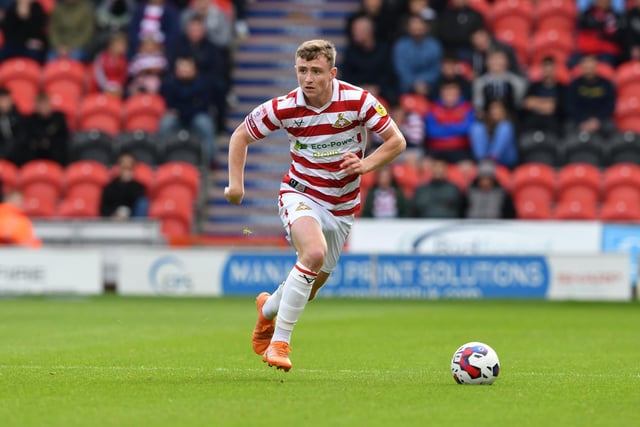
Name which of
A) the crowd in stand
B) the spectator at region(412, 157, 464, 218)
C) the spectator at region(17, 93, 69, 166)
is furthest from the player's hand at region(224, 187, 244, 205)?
the spectator at region(17, 93, 69, 166)

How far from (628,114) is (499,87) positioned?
2.30 metres

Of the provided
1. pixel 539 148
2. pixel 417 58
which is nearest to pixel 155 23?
pixel 417 58

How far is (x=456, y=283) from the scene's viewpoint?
19.4m

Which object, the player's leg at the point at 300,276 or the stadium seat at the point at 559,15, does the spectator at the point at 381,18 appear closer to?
the stadium seat at the point at 559,15

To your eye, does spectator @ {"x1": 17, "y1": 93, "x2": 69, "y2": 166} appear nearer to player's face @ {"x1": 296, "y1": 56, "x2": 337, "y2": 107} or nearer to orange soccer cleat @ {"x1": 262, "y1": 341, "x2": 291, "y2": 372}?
player's face @ {"x1": 296, "y1": 56, "x2": 337, "y2": 107}

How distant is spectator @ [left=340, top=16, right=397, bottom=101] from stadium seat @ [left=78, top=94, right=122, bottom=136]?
4.21 meters

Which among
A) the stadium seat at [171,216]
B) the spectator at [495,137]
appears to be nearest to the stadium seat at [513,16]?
the spectator at [495,137]

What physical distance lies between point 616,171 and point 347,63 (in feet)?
17.3

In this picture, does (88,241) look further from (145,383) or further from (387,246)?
(145,383)

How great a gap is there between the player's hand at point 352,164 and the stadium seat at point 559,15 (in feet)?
51.3

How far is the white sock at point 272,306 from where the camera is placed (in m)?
9.50

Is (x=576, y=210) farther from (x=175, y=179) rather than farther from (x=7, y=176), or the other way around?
(x=7, y=176)

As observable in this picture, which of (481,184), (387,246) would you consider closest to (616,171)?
(481,184)

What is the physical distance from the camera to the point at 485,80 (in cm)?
2189
